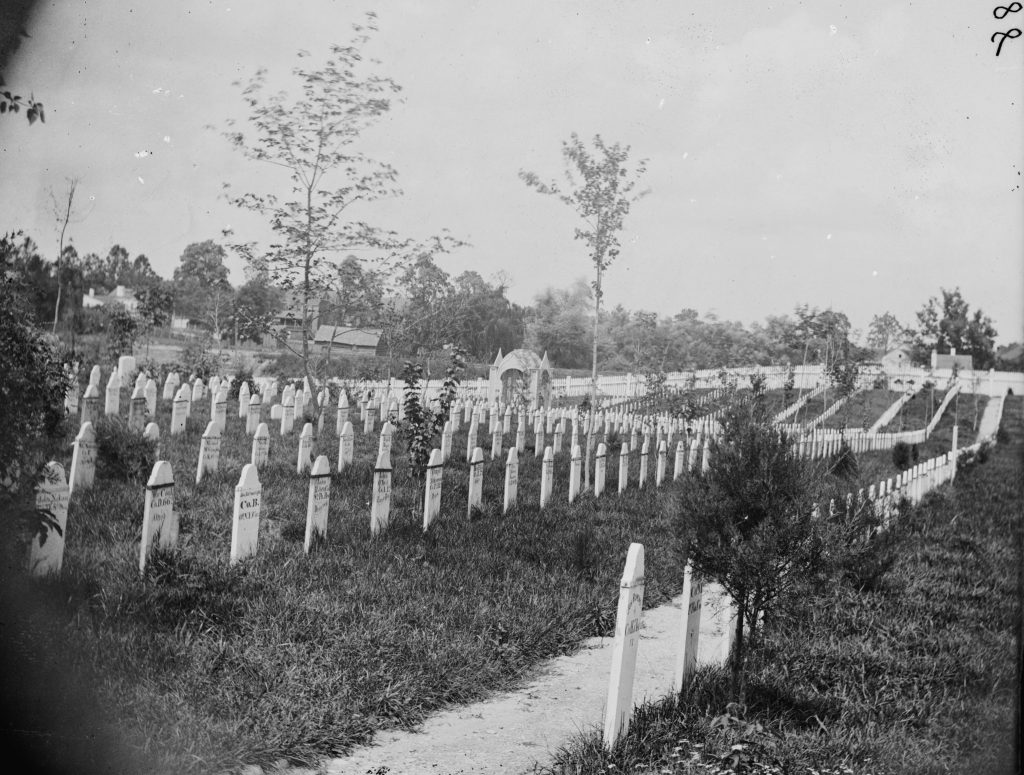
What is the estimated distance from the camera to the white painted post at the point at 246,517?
5609mm

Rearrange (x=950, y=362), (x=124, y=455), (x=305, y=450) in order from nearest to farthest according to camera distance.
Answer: (x=124, y=455) → (x=305, y=450) → (x=950, y=362)

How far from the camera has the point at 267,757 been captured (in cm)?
340

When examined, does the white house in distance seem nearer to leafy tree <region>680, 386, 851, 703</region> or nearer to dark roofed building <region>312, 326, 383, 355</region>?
dark roofed building <region>312, 326, 383, 355</region>

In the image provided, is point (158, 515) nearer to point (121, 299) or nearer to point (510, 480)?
point (510, 480)

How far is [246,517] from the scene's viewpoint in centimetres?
569

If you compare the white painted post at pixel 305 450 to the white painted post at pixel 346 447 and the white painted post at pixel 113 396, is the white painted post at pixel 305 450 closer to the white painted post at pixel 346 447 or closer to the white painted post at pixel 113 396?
the white painted post at pixel 346 447

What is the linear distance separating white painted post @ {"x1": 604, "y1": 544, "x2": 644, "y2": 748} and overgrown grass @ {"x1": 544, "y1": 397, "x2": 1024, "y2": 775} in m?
0.09

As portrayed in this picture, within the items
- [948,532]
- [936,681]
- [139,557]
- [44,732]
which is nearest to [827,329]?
[948,532]

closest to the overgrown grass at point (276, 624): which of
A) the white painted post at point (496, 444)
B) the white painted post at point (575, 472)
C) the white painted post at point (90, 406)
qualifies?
the white painted post at point (90, 406)

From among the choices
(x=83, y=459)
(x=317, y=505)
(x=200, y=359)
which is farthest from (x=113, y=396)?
(x=200, y=359)

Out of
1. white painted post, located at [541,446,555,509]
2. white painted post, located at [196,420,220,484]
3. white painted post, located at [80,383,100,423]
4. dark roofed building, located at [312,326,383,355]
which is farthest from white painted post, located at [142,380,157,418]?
white painted post, located at [541,446,555,509]

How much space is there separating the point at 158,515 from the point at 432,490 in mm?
2877

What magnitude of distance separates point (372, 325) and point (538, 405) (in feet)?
32.2

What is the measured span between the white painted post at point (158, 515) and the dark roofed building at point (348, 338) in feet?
17.6
